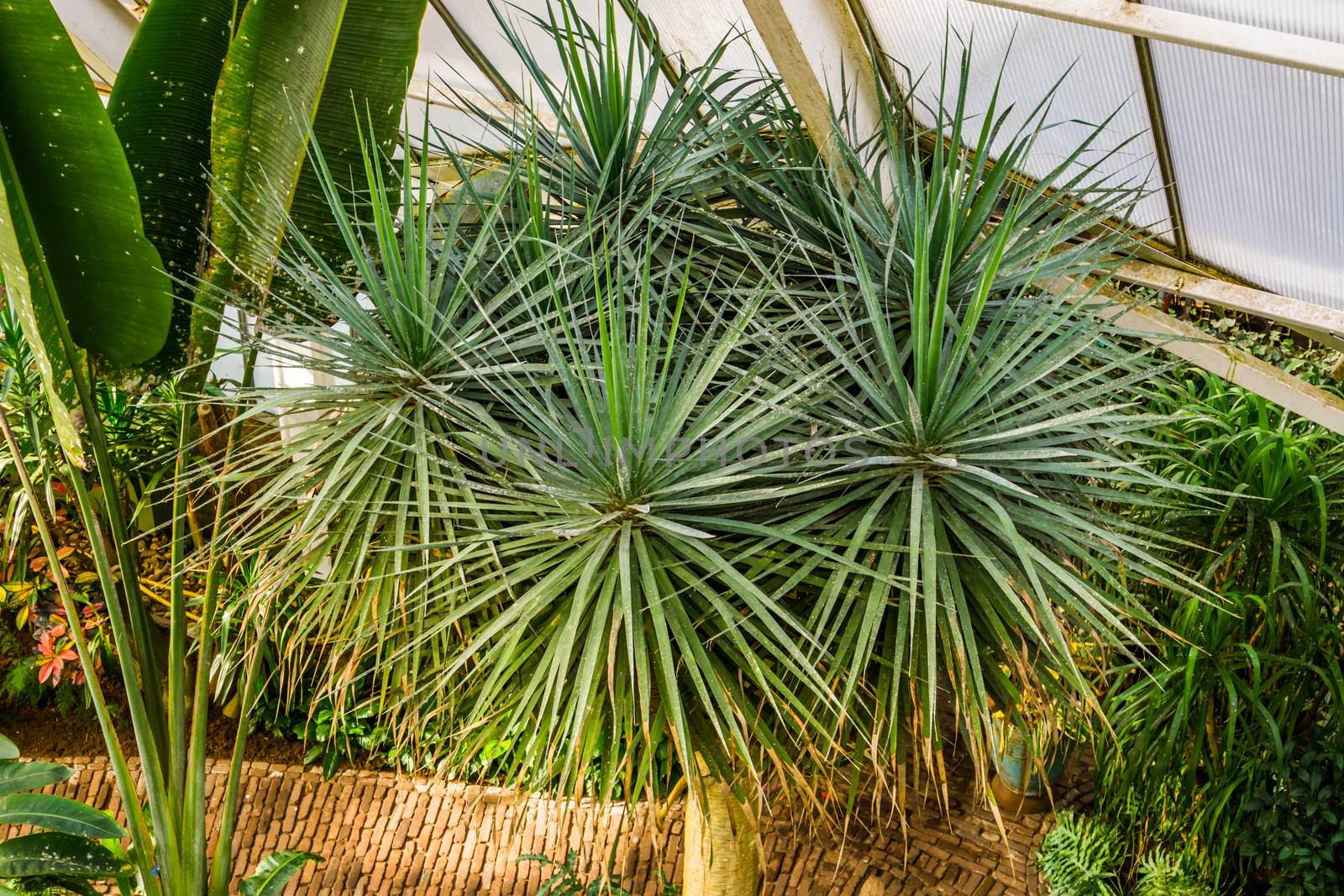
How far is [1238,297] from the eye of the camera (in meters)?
3.13

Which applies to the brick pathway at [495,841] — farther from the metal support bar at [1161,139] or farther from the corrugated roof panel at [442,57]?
the corrugated roof panel at [442,57]

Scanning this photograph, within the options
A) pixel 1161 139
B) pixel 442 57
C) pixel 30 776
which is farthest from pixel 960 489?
pixel 30 776

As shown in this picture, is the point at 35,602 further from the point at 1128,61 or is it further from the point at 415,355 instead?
the point at 1128,61

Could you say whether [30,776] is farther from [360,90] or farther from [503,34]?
[503,34]

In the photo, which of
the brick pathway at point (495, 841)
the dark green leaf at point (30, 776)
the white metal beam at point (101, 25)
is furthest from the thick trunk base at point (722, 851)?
the white metal beam at point (101, 25)

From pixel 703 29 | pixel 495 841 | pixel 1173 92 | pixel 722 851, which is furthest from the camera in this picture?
pixel 495 841

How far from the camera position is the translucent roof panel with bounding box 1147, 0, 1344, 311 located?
2.12 meters

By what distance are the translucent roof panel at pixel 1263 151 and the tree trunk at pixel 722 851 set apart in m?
2.14

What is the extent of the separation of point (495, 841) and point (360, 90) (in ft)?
11.0

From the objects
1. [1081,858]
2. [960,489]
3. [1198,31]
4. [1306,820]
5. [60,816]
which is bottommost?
[1081,858]

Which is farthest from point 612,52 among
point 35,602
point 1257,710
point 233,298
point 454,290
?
point 35,602

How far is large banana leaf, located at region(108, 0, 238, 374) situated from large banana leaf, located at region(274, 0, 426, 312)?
266 mm

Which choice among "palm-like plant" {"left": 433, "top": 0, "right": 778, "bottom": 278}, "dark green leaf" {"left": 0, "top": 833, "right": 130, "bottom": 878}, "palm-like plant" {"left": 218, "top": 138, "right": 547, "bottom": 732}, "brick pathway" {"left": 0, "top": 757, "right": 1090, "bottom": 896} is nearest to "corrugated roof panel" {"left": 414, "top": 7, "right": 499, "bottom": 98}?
"palm-like plant" {"left": 433, "top": 0, "right": 778, "bottom": 278}

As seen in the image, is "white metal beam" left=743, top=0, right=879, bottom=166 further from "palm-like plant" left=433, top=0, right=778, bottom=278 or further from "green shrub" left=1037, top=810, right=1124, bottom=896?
"green shrub" left=1037, top=810, right=1124, bottom=896
